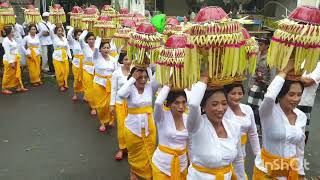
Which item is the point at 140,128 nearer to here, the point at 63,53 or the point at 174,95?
the point at 174,95

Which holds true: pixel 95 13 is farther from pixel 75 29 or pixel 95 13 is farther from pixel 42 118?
pixel 42 118

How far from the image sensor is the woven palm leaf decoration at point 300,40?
275 cm

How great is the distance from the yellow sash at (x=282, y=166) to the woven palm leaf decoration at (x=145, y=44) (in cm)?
151

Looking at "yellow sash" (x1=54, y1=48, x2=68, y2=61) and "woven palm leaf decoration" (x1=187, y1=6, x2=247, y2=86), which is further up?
"woven palm leaf decoration" (x1=187, y1=6, x2=247, y2=86)

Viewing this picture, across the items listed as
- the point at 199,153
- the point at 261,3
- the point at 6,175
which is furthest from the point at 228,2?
the point at 199,153

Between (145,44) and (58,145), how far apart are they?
2839 mm

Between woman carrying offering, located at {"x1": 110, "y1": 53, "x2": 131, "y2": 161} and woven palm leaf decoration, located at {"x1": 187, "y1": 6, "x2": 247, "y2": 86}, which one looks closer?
woven palm leaf decoration, located at {"x1": 187, "y1": 6, "x2": 247, "y2": 86}

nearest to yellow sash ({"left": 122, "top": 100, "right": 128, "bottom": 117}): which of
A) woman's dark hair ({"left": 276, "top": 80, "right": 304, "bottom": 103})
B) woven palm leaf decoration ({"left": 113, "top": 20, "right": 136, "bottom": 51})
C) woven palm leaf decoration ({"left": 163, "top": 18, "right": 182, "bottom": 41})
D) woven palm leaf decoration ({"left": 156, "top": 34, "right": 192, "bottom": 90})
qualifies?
woven palm leaf decoration ({"left": 113, "top": 20, "right": 136, "bottom": 51})

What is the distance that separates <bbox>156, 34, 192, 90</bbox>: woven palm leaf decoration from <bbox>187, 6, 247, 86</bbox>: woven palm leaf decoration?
60cm

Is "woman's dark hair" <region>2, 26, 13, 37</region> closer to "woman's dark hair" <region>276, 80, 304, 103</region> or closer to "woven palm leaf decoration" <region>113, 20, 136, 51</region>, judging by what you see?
"woven palm leaf decoration" <region>113, 20, 136, 51</region>

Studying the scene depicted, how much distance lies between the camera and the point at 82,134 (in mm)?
6621

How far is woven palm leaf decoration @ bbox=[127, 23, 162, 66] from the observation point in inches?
159

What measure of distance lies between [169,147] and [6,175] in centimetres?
256

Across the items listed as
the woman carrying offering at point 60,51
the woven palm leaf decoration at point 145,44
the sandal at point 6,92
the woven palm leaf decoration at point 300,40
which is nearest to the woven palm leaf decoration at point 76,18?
the woman carrying offering at point 60,51
